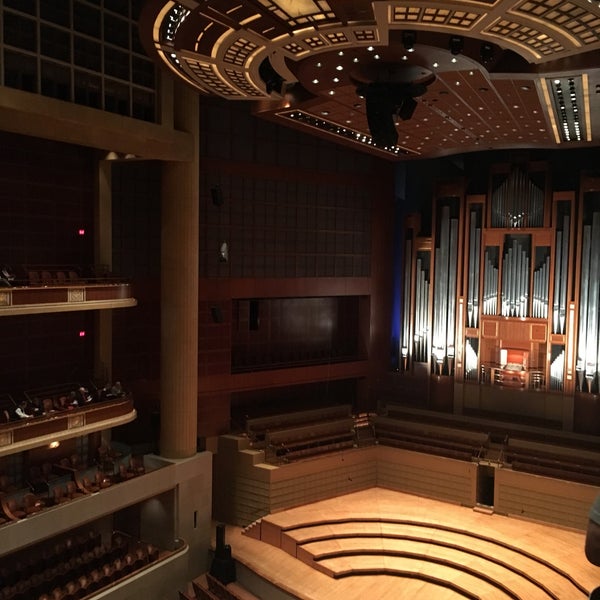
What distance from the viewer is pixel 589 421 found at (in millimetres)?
11648

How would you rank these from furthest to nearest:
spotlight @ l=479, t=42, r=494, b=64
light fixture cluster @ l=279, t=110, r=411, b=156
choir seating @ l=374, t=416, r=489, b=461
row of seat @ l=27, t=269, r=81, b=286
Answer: choir seating @ l=374, t=416, r=489, b=461 < light fixture cluster @ l=279, t=110, r=411, b=156 < row of seat @ l=27, t=269, r=81, b=286 < spotlight @ l=479, t=42, r=494, b=64

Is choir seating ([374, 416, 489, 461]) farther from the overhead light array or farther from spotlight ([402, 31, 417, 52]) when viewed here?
spotlight ([402, 31, 417, 52])

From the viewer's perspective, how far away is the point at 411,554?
9.86 meters

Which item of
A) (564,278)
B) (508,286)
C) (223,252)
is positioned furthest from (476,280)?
(223,252)

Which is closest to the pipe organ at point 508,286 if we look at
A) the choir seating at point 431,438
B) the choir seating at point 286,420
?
the choir seating at point 431,438

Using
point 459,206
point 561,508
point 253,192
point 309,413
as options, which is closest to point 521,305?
point 459,206

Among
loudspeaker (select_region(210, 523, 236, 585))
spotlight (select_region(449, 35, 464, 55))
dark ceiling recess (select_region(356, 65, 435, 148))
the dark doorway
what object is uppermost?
spotlight (select_region(449, 35, 464, 55))

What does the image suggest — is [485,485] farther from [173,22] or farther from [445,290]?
[173,22]

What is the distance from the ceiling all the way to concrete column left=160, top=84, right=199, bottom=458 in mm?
1375

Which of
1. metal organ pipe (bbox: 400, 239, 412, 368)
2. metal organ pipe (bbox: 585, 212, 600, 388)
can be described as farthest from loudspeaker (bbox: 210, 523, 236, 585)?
metal organ pipe (bbox: 585, 212, 600, 388)

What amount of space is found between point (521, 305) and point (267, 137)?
5.72m

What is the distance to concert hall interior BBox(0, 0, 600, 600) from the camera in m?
7.69

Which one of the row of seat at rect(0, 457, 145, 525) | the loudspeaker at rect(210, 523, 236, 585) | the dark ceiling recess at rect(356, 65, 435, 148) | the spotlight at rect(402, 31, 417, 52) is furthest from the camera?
the loudspeaker at rect(210, 523, 236, 585)

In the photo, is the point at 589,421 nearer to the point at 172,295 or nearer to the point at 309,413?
the point at 309,413
